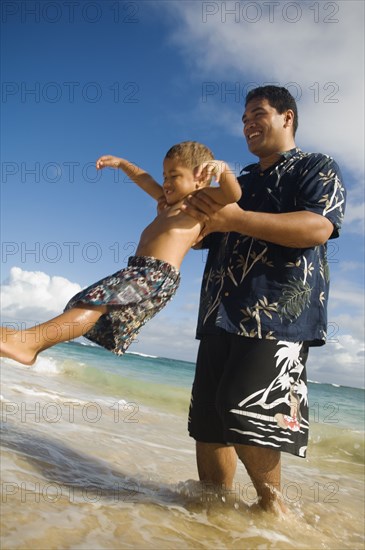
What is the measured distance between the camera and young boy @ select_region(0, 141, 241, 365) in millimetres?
2004

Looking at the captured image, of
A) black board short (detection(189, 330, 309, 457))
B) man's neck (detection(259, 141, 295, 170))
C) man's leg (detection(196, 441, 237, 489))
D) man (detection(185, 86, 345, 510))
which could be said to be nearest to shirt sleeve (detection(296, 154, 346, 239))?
man (detection(185, 86, 345, 510))

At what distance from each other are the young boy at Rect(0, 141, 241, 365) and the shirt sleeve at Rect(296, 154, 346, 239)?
41 cm

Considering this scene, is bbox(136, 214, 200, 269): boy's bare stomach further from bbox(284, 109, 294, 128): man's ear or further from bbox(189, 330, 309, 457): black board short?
bbox(284, 109, 294, 128): man's ear

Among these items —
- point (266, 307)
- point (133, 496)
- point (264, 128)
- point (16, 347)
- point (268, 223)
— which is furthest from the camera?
point (264, 128)

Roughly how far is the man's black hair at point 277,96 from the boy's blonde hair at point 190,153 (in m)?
0.48

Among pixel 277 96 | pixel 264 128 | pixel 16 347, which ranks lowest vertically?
pixel 16 347

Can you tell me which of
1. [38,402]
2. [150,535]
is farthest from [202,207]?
[38,402]

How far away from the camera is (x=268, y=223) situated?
2.26 meters

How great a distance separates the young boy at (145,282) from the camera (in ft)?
6.57

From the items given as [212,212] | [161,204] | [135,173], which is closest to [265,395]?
[212,212]

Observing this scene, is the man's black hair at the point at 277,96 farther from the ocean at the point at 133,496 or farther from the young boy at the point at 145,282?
the ocean at the point at 133,496

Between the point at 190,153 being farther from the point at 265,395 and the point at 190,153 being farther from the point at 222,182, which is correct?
the point at 265,395

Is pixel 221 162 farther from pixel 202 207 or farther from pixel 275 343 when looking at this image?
pixel 275 343

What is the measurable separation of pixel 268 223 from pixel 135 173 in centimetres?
95
